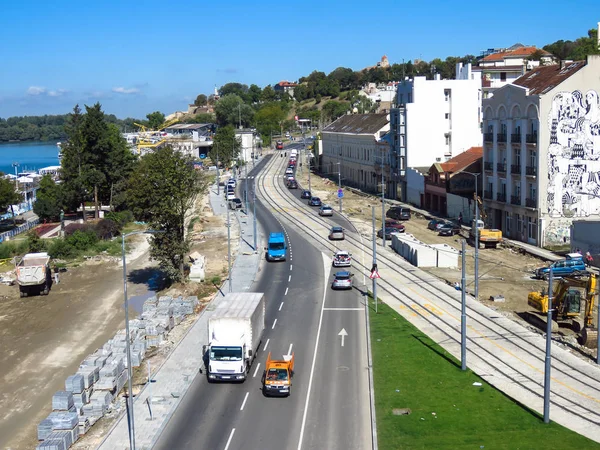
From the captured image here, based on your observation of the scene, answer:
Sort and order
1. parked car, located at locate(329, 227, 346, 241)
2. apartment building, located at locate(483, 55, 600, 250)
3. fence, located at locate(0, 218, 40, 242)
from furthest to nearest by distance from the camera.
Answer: fence, located at locate(0, 218, 40, 242)
parked car, located at locate(329, 227, 346, 241)
apartment building, located at locate(483, 55, 600, 250)

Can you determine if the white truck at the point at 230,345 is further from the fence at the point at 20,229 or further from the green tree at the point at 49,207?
the green tree at the point at 49,207

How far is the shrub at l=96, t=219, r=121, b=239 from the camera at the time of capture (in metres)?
85.8

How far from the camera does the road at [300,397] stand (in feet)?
91.4

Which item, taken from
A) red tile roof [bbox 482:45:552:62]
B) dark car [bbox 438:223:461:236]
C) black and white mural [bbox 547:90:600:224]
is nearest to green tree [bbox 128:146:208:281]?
dark car [bbox 438:223:461:236]

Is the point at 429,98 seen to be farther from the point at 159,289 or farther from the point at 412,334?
the point at 412,334

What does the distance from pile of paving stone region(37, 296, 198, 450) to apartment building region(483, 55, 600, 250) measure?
38.3 meters

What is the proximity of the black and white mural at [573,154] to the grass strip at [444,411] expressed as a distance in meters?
34.5

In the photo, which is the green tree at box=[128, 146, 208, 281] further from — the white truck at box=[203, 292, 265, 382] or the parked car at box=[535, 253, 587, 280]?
the parked car at box=[535, 253, 587, 280]

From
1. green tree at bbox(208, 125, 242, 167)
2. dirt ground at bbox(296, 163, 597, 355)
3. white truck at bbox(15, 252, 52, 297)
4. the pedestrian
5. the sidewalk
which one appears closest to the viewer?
the sidewalk

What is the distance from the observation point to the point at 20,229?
96875mm

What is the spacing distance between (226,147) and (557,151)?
97310 millimetres

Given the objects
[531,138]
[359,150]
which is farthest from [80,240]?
[359,150]

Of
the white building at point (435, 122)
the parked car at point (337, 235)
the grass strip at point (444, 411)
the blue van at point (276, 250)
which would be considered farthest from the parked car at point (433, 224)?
the grass strip at point (444, 411)

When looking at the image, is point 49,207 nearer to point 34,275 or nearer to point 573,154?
point 34,275
